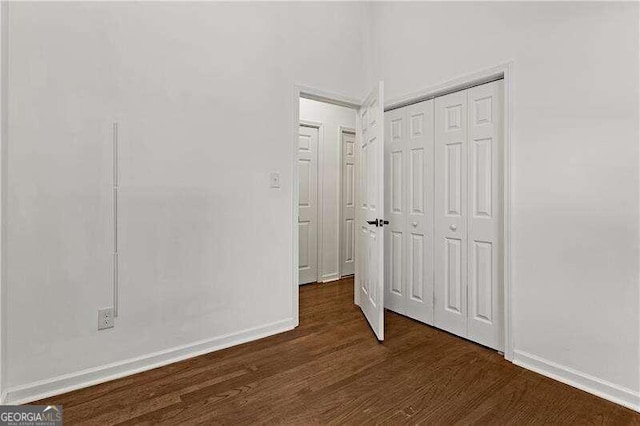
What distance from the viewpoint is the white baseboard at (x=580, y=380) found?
169cm

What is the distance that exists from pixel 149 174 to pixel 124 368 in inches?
46.6

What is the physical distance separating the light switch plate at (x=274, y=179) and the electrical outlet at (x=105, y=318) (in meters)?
1.35

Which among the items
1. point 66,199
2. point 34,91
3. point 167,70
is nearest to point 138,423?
point 66,199

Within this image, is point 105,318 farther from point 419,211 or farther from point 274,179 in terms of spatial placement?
point 419,211

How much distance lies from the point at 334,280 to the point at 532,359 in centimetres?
252

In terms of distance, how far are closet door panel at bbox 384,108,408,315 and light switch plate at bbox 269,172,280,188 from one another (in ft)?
3.47

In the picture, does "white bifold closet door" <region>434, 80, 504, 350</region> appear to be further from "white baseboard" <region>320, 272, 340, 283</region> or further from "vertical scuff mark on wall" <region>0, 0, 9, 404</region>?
"vertical scuff mark on wall" <region>0, 0, 9, 404</region>

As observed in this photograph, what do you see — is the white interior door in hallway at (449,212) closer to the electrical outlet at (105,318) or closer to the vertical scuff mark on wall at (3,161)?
the electrical outlet at (105,318)

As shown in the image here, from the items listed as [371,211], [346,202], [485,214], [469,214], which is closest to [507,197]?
[485,214]

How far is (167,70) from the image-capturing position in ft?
6.98

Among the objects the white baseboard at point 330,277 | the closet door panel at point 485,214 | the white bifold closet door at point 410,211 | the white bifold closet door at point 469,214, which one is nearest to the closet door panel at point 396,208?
the white bifold closet door at point 410,211

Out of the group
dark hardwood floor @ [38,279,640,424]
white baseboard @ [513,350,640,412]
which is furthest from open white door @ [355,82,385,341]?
white baseboard @ [513,350,640,412]

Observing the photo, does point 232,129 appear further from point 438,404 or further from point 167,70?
point 438,404

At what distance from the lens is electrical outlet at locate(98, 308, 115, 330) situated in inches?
75.9
